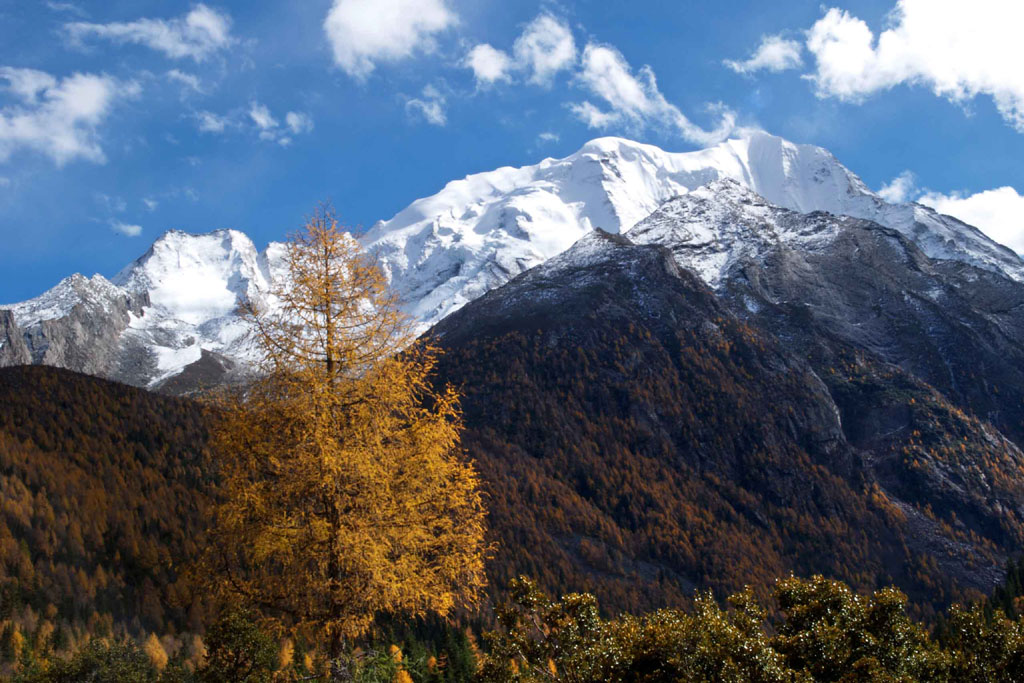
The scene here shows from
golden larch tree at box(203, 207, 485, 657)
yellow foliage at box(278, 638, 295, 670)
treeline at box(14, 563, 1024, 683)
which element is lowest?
yellow foliage at box(278, 638, 295, 670)

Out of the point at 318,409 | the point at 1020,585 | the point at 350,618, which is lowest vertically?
the point at 1020,585

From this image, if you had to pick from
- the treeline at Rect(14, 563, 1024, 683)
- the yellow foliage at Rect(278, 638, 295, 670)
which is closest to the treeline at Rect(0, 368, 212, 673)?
the yellow foliage at Rect(278, 638, 295, 670)

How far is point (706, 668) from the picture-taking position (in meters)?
14.4

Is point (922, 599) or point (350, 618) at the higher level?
point (350, 618)

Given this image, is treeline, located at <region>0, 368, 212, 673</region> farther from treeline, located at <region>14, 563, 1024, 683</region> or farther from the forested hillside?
treeline, located at <region>14, 563, 1024, 683</region>

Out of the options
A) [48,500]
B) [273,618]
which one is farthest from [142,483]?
[273,618]

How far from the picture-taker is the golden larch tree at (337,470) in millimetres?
14719

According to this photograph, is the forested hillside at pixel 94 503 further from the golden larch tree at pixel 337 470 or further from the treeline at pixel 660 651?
the treeline at pixel 660 651

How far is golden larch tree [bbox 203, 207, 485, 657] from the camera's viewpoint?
48.3 ft

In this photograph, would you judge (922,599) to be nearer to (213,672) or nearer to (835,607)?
(835,607)

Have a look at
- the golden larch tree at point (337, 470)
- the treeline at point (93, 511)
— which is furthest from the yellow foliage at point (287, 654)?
the treeline at point (93, 511)

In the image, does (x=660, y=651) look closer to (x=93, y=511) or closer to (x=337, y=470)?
(x=337, y=470)

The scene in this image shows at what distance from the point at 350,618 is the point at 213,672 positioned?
274cm

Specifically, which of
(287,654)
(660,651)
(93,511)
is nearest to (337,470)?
(660,651)
